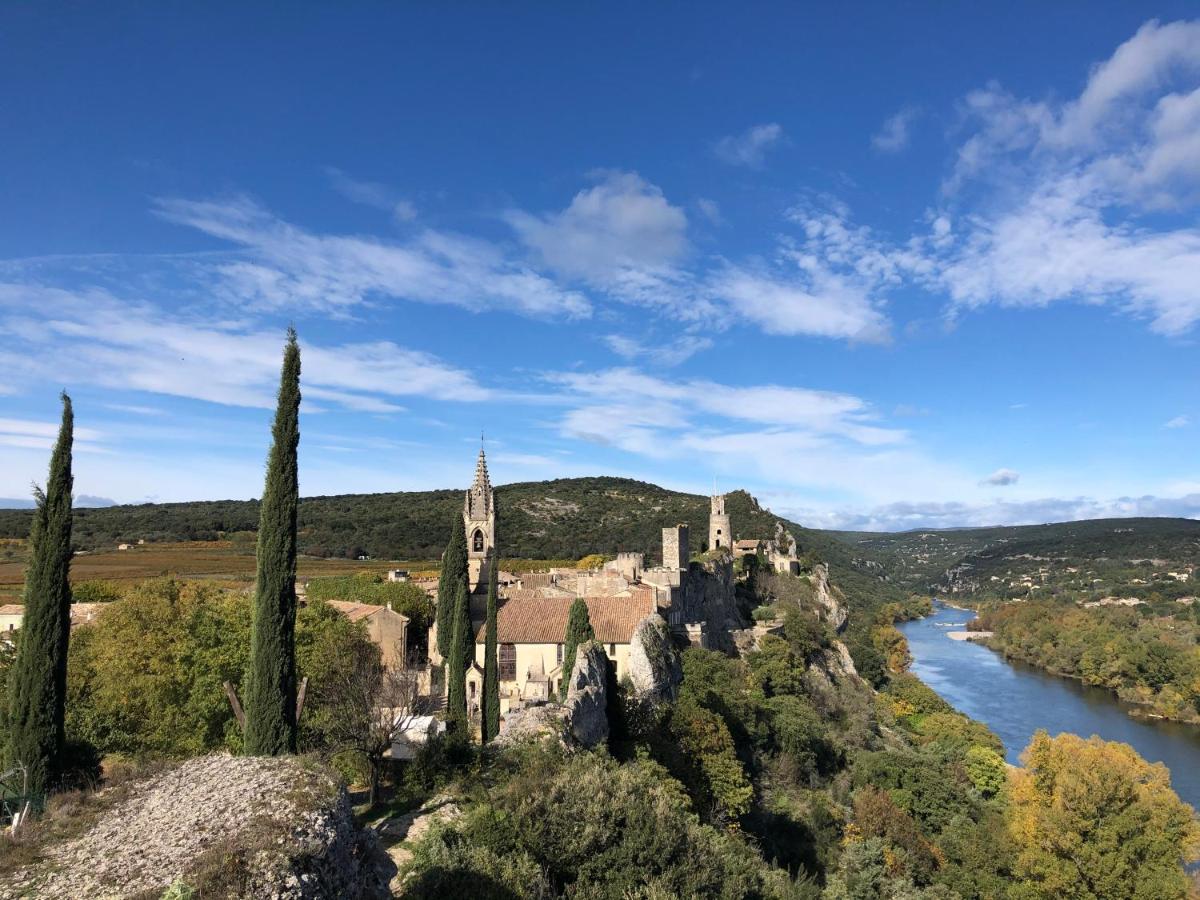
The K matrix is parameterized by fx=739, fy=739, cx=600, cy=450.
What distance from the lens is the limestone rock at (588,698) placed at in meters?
21.8

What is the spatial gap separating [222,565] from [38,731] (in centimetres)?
5760

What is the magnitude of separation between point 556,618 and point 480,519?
12.1 m

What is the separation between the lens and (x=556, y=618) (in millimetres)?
33750

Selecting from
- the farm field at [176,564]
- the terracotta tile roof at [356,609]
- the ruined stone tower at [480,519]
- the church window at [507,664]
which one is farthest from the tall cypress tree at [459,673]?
the farm field at [176,564]

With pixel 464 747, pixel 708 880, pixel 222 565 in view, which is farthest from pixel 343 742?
pixel 222 565

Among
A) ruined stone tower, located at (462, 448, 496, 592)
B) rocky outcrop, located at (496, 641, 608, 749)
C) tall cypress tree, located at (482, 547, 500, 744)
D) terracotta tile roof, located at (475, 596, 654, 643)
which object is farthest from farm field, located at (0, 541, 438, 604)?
rocky outcrop, located at (496, 641, 608, 749)

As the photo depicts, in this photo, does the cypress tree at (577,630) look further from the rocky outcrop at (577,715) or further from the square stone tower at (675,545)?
the square stone tower at (675,545)

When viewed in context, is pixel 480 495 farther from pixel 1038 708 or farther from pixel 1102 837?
pixel 1038 708

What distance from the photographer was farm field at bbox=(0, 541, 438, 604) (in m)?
53.8

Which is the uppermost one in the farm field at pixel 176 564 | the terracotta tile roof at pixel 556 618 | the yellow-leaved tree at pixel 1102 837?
the farm field at pixel 176 564

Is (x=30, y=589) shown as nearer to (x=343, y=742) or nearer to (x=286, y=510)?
(x=286, y=510)

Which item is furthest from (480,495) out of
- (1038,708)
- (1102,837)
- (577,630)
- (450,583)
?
(1038,708)

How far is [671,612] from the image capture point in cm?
3916

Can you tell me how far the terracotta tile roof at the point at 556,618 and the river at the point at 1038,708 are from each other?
1285 inches
